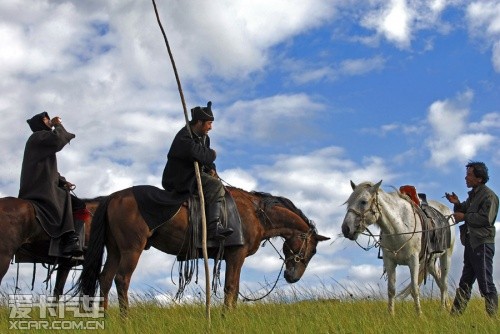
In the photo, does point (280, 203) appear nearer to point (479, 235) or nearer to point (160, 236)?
point (160, 236)

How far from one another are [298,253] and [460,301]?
2850mm

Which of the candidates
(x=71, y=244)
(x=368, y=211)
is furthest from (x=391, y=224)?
(x=71, y=244)

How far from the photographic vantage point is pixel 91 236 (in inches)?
464

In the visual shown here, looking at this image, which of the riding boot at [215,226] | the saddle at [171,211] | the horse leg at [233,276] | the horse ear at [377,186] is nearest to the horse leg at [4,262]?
the saddle at [171,211]

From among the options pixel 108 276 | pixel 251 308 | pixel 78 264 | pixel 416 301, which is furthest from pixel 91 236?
pixel 416 301

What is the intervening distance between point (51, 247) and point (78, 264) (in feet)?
3.41

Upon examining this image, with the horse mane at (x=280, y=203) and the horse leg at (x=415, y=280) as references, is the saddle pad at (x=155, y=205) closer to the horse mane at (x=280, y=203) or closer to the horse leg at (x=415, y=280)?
the horse mane at (x=280, y=203)

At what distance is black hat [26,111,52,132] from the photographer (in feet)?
42.4

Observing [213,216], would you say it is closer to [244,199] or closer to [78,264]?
[244,199]

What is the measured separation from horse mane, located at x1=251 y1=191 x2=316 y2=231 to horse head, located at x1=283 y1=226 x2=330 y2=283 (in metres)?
0.11

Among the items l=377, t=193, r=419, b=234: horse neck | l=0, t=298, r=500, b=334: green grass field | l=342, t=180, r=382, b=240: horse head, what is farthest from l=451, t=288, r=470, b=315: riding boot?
l=342, t=180, r=382, b=240: horse head

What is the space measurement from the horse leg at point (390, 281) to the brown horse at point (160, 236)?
1.46m

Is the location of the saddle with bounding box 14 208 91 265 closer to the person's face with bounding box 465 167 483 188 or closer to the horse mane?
the horse mane

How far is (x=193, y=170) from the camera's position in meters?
11.8
